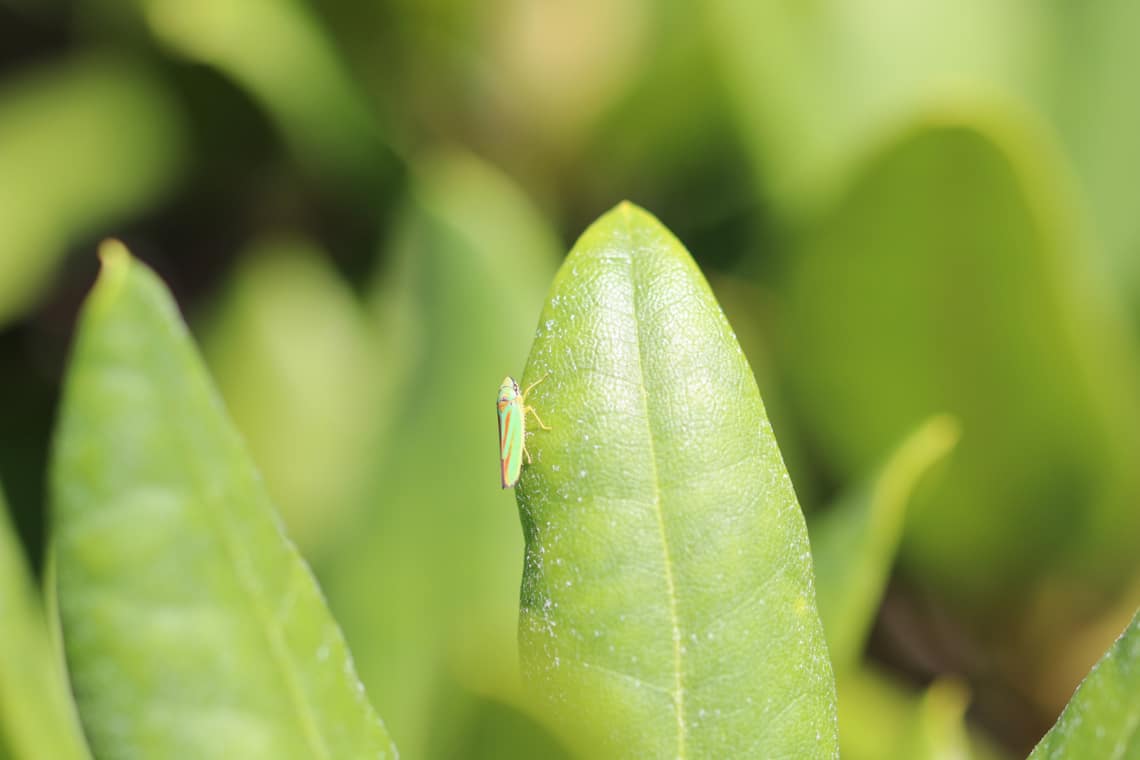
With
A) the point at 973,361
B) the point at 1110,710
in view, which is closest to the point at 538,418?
the point at 1110,710

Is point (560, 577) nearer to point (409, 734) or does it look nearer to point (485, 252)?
point (409, 734)

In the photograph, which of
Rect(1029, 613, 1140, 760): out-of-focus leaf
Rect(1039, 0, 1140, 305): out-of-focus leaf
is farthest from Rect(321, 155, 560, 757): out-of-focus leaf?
Rect(1039, 0, 1140, 305): out-of-focus leaf

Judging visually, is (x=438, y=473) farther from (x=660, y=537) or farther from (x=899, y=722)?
(x=660, y=537)

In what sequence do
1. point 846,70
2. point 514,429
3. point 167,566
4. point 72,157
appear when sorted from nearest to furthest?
point 167,566, point 514,429, point 72,157, point 846,70

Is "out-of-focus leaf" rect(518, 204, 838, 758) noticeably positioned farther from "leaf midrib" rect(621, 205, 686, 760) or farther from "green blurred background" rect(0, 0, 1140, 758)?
"green blurred background" rect(0, 0, 1140, 758)

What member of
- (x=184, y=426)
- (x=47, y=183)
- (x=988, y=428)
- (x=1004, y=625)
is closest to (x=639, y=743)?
(x=184, y=426)
